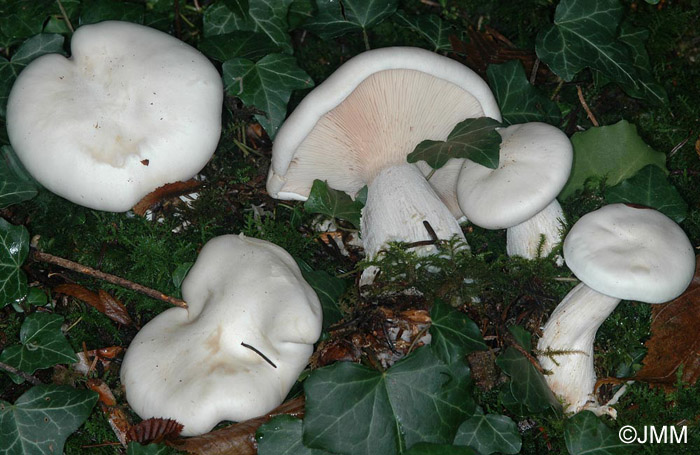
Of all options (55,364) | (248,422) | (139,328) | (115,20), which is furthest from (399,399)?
(115,20)

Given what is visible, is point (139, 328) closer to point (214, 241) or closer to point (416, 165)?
point (214, 241)


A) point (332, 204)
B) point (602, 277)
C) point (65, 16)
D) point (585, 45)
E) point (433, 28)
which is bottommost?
point (332, 204)

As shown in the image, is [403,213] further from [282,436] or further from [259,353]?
[282,436]

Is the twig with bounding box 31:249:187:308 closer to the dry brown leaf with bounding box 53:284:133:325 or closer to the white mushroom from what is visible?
the dry brown leaf with bounding box 53:284:133:325

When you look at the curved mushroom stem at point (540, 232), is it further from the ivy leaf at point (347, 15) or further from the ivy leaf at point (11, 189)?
the ivy leaf at point (11, 189)

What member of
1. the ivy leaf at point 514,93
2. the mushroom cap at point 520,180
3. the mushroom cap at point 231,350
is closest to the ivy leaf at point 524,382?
the mushroom cap at point 520,180

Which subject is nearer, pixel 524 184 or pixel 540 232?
pixel 524 184

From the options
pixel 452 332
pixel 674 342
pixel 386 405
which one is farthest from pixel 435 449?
pixel 674 342
